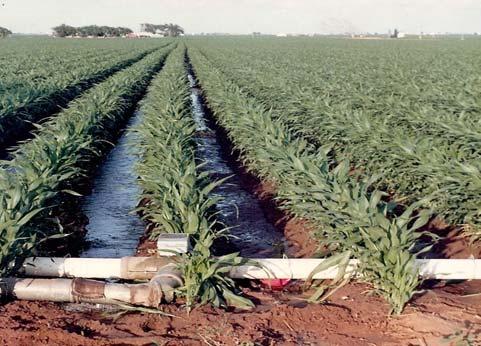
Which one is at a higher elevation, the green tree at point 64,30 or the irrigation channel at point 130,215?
the irrigation channel at point 130,215

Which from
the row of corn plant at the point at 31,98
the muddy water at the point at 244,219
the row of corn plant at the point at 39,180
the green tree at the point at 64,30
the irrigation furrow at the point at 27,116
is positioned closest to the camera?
the row of corn plant at the point at 39,180

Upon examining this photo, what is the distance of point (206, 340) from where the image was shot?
3818mm

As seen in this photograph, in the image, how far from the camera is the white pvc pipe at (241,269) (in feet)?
15.4

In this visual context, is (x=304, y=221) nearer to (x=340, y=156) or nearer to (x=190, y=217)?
(x=190, y=217)

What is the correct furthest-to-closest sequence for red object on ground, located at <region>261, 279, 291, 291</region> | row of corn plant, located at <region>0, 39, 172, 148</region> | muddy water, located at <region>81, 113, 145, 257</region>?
row of corn plant, located at <region>0, 39, 172, 148</region> → muddy water, located at <region>81, 113, 145, 257</region> → red object on ground, located at <region>261, 279, 291, 291</region>

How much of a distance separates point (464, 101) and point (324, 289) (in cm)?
771

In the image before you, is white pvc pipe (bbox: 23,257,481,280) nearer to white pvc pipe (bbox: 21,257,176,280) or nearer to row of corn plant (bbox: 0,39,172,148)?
white pvc pipe (bbox: 21,257,176,280)

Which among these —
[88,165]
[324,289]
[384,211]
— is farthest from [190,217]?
[88,165]

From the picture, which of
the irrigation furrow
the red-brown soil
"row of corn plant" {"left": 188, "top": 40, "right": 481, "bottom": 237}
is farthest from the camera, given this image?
the irrigation furrow

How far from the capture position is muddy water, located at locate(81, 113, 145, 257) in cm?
654

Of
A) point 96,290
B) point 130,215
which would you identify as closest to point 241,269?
point 96,290

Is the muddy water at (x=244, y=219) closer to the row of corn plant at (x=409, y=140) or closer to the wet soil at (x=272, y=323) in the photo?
the wet soil at (x=272, y=323)

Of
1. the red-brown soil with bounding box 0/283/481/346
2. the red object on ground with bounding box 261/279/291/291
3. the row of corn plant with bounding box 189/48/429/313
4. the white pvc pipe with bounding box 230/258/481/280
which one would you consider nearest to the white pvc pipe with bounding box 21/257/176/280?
the red-brown soil with bounding box 0/283/481/346

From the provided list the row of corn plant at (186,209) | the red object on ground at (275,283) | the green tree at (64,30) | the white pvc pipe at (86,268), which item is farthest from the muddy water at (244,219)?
the green tree at (64,30)
